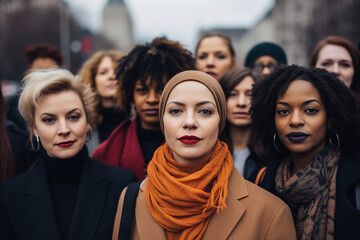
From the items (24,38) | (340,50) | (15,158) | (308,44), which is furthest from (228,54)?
(24,38)

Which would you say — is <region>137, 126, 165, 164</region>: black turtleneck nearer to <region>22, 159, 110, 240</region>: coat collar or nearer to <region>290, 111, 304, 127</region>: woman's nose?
<region>22, 159, 110, 240</region>: coat collar

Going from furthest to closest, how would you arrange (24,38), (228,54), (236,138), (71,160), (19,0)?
(19,0), (24,38), (228,54), (236,138), (71,160)

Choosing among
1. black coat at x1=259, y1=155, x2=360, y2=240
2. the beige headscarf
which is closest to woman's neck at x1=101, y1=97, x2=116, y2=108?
the beige headscarf

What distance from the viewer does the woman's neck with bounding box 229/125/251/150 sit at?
13.8 feet

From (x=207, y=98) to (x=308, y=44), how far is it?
1118 inches

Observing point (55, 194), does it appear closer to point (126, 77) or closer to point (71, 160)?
point (71, 160)

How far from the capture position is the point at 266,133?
3396 mm

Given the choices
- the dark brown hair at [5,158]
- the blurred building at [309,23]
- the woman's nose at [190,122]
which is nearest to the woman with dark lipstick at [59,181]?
the dark brown hair at [5,158]

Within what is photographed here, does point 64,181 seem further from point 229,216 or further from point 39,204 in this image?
point 229,216

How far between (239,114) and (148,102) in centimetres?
103

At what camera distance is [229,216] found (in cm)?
267

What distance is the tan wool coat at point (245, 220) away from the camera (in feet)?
A: 8.56

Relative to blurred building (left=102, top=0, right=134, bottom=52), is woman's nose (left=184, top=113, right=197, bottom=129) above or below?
below

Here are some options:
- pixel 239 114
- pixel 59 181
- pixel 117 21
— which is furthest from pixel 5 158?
pixel 117 21
